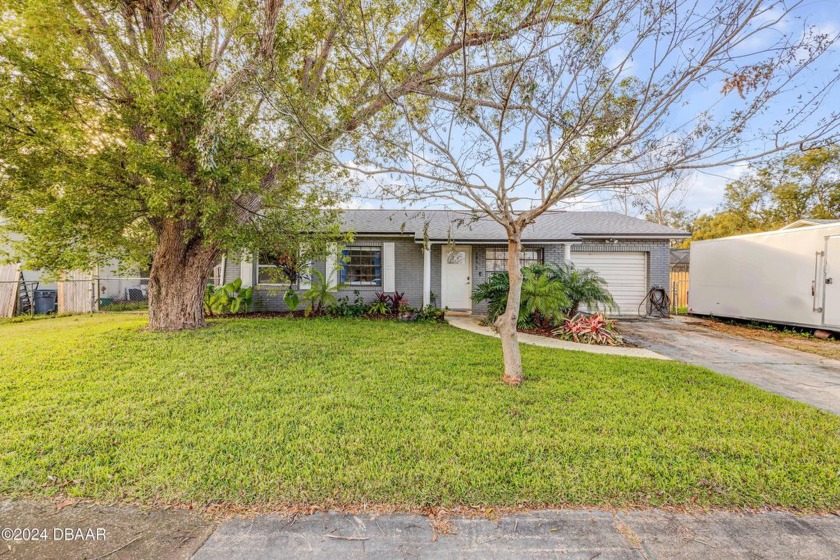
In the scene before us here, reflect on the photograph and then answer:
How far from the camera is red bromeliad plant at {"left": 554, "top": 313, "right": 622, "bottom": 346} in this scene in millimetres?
7066

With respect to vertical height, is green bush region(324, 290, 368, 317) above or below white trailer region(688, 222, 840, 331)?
below

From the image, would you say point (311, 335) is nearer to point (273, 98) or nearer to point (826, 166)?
point (273, 98)

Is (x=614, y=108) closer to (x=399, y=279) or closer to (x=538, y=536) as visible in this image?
(x=538, y=536)

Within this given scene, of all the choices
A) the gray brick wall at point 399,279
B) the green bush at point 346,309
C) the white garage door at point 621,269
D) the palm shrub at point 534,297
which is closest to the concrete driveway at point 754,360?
the palm shrub at point 534,297

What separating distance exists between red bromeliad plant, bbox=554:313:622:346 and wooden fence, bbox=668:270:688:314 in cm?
748

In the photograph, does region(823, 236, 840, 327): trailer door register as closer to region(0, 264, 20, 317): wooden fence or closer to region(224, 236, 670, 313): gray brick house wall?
region(224, 236, 670, 313): gray brick house wall

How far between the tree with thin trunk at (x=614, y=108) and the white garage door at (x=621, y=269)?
7.97 m

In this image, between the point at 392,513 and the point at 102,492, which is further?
the point at 102,492

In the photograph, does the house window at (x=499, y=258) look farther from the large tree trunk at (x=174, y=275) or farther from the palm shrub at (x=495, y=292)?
the large tree trunk at (x=174, y=275)

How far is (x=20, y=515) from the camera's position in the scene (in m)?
2.20

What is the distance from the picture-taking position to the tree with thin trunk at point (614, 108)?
3393 millimetres

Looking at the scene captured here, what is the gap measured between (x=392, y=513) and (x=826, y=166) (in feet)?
68.4

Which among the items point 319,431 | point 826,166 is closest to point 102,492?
point 319,431

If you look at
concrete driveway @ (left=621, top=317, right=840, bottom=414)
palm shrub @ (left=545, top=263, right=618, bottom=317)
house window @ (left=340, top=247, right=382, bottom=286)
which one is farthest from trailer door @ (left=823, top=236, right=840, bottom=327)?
house window @ (left=340, top=247, right=382, bottom=286)
